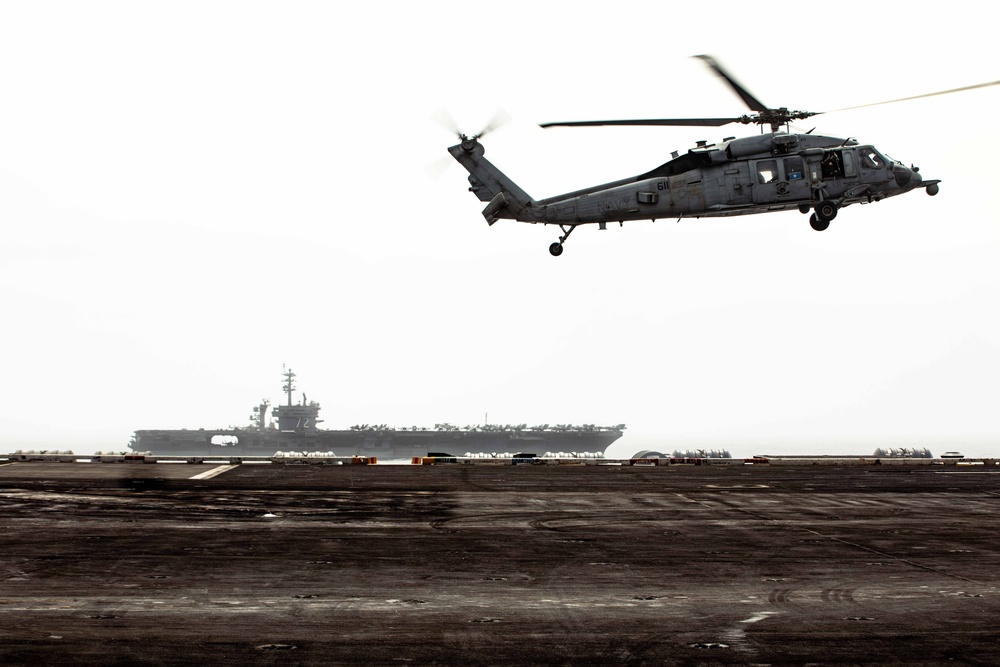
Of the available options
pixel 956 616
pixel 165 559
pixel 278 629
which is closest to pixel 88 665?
pixel 278 629

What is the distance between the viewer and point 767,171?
104ft

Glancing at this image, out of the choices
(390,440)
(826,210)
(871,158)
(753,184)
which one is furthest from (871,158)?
(390,440)

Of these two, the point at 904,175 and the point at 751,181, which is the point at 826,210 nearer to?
the point at 751,181

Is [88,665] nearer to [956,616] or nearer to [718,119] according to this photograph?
[956,616]

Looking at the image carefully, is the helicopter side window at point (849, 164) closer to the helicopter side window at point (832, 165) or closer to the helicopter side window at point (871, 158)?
the helicopter side window at point (832, 165)

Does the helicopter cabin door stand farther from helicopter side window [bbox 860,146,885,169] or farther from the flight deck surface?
the flight deck surface

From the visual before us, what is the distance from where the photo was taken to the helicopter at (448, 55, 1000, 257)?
104 ft

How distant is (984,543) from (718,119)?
15.9 m

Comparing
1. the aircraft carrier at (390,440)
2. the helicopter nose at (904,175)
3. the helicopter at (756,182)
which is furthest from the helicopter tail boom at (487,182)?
the aircraft carrier at (390,440)

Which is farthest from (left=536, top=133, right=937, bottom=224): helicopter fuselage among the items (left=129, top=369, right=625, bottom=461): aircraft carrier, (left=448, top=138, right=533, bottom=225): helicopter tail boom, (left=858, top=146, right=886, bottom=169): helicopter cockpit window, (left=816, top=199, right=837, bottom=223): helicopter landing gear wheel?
(left=129, top=369, right=625, bottom=461): aircraft carrier

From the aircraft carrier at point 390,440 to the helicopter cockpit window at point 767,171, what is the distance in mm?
74325

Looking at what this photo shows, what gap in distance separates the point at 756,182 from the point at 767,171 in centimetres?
51

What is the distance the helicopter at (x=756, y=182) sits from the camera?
3155cm

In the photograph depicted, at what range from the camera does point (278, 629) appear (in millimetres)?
11531
